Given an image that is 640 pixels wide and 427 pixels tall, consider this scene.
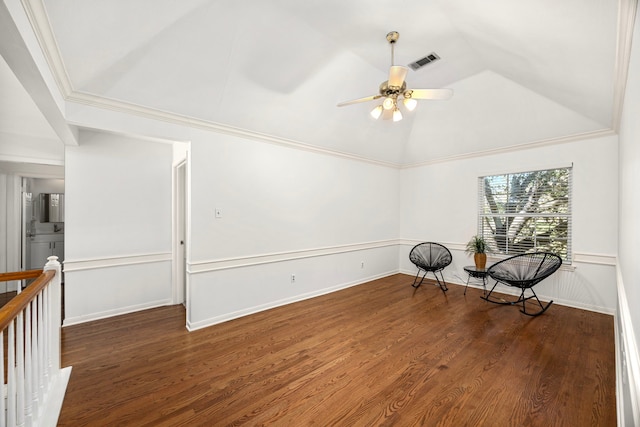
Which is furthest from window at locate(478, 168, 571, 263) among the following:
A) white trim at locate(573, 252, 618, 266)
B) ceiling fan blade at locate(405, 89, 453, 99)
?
ceiling fan blade at locate(405, 89, 453, 99)

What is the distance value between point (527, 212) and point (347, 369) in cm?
385

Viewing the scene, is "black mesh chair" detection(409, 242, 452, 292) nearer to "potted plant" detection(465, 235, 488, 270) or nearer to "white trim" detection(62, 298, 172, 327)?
"potted plant" detection(465, 235, 488, 270)

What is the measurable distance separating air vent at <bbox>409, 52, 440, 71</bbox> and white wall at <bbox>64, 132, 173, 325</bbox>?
3.57 meters

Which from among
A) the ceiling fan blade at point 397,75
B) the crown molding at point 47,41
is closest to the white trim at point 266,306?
the crown molding at point 47,41

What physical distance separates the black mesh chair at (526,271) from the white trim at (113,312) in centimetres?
473

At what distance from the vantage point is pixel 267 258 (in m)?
3.87

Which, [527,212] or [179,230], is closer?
[179,230]

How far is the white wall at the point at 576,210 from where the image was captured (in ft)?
12.0

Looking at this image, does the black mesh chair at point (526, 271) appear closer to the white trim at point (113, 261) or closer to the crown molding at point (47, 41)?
the white trim at point (113, 261)

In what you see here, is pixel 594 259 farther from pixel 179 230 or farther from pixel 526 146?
pixel 179 230

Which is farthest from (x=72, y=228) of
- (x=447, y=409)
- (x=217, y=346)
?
(x=447, y=409)

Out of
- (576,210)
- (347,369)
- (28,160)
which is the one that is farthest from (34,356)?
(576,210)

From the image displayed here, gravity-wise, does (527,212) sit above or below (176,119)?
below

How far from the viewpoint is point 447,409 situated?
1.94 m
